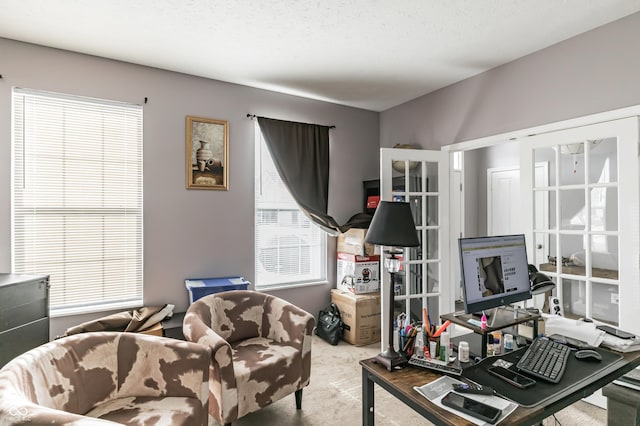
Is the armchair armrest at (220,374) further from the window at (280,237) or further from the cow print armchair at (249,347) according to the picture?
the window at (280,237)

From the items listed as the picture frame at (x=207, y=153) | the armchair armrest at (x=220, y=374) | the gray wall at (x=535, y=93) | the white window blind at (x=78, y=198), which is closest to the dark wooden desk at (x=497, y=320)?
the armchair armrest at (x=220, y=374)

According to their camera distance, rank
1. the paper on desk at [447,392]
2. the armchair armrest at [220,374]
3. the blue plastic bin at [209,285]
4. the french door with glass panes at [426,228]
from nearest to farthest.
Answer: the paper on desk at [447,392]
the armchair armrest at [220,374]
the blue plastic bin at [209,285]
the french door with glass panes at [426,228]

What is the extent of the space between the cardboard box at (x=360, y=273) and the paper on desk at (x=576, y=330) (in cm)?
199

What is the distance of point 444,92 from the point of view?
12.0ft

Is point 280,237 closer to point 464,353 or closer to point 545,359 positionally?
point 464,353

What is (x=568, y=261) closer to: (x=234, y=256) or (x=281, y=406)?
(x=281, y=406)

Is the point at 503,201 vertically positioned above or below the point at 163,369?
above

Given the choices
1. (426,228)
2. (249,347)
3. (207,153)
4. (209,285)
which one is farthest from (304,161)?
(249,347)

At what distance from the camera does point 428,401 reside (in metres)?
1.29

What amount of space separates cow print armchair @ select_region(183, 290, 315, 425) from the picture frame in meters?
→ 1.25

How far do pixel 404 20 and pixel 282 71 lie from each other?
4.20 feet

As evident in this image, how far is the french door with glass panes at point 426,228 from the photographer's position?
3.51 m

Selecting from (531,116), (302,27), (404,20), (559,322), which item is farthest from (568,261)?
(302,27)

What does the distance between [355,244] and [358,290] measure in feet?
Answer: 1.66
